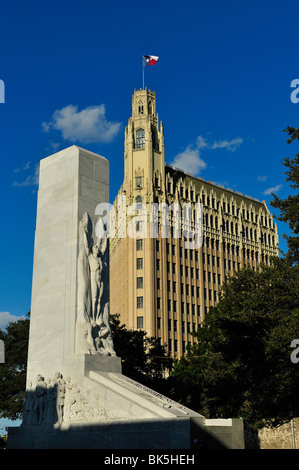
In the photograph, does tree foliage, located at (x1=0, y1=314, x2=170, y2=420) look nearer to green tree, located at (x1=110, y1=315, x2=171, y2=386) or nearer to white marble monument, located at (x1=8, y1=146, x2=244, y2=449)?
green tree, located at (x1=110, y1=315, x2=171, y2=386)

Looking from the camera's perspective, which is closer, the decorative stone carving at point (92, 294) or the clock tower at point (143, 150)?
the decorative stone carving at point (92, 294)

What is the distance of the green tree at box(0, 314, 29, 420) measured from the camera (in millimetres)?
41656

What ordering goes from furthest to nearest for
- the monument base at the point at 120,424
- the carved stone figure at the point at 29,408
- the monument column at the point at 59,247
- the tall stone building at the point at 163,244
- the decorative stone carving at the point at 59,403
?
the tall stone building at the point at 163,244
the monument column at the point at 59,247
the carved stone figure at the point at 29,408
the decorative stone carving at the point at 59,403
the monument base at the point at 120,424

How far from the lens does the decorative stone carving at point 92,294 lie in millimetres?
21094

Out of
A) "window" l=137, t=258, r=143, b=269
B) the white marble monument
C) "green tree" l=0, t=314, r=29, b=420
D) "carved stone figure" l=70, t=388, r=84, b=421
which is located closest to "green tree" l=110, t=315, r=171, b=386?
"green tree" l=0, t=314, r=29, b=420


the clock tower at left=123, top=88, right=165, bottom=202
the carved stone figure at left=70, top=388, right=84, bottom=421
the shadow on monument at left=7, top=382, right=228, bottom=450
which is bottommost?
the shadow on monument at left=7, top=382, right=228, bottom=450

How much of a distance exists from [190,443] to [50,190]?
14030mm

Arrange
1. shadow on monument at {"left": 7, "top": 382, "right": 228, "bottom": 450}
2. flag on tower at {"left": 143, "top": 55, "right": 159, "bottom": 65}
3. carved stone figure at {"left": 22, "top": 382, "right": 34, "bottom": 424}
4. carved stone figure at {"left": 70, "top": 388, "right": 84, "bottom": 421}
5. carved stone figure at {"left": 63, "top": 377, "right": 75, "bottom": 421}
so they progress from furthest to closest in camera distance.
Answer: flag on tower at {"left": 143, "top": 55, "right": 159, "bottom": 65} → carved stone figure at {"left": 22, "top": 382, "right": 34, "bottom": 424} → carved stone figure at {"left": 63, "top": 377, "right": 75, "bottom": 421} → carved stone figure at {"left": 70, "top": 388, "right": 84, "bottom": 421} → shadow on monument at {"left": 7, "top": 382, "right": 228, "bottom": 450}

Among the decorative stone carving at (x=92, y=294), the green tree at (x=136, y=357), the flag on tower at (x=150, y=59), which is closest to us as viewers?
the decorative stone carving at (x=92, y=294)

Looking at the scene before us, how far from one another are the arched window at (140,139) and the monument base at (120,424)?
71.1 meters

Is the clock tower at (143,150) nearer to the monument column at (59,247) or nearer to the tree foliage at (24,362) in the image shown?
the tree foliage at (24,362)

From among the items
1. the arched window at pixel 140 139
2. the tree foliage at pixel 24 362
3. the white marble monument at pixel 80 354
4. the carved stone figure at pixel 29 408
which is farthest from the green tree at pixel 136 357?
the arched window at pixel 140 139

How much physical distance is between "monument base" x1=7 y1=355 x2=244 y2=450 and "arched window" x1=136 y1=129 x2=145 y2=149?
71128mm

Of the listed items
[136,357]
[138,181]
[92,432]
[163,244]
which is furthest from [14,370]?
[138,181]
